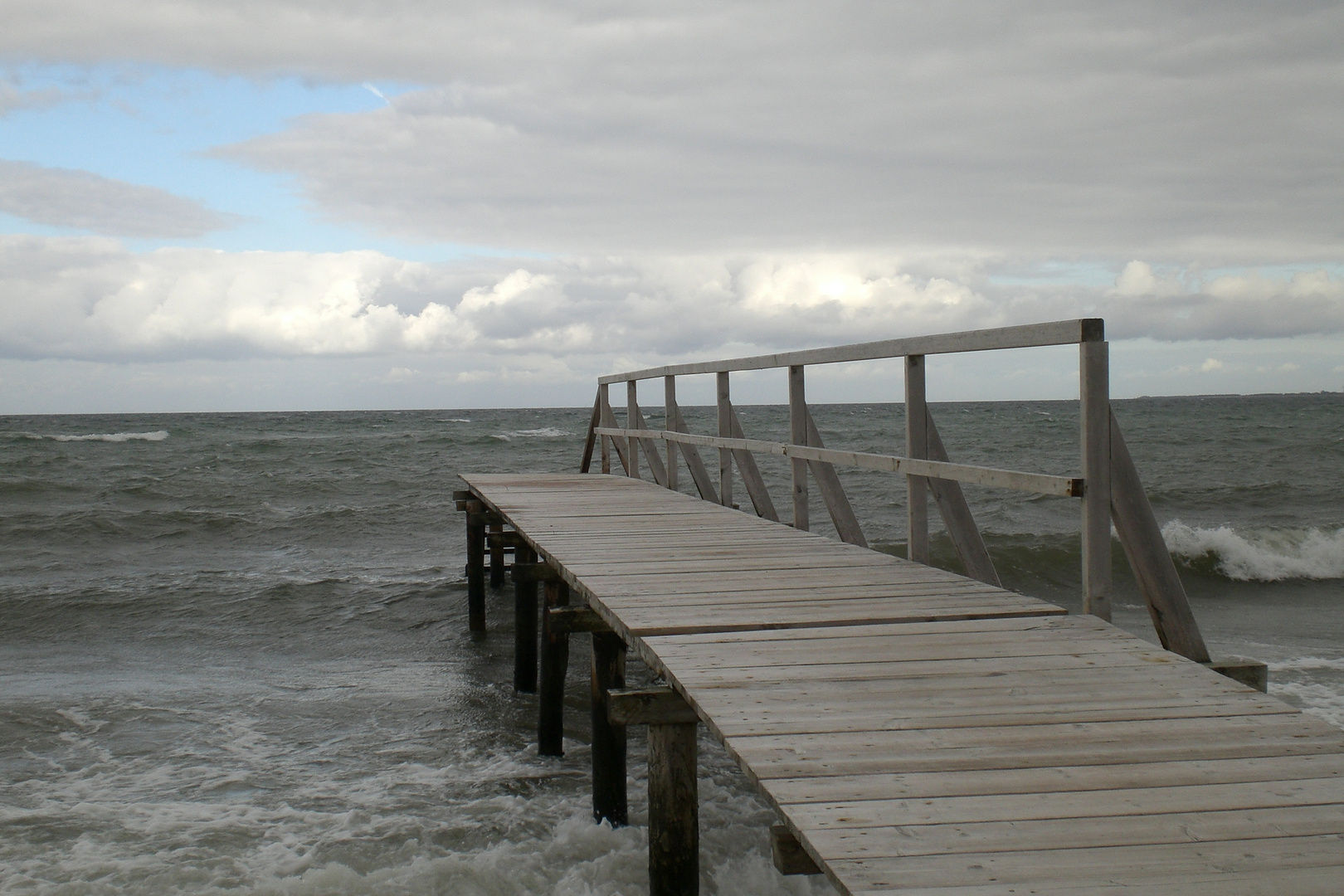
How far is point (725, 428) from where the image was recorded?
7.09 metres

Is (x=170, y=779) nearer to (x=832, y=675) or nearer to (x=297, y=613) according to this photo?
(x=832, y=675)

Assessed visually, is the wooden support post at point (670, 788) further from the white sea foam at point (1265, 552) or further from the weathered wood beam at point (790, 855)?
the white sea foam at point (1265, 552)

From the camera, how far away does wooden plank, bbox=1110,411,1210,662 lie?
348 centimetres

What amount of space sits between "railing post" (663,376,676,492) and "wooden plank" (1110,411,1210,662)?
14.8 feet

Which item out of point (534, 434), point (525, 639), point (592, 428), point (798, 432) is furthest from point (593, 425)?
point (534, 434)

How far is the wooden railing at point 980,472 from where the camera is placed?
3.48m

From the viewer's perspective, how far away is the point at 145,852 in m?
4.45

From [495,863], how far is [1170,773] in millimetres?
2882

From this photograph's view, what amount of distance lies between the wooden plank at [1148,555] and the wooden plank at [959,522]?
0.98 metres

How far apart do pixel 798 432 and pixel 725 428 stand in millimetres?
1291

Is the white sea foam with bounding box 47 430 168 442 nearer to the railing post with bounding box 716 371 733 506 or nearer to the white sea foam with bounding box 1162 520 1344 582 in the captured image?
the white sea foam with bounding box 1162 520 1344 582

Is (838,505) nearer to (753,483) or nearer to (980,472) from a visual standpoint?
(753,483)

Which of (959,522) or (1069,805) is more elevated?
(959,522)

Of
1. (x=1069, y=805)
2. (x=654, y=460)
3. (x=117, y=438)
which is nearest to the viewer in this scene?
(x=1069, y=805)
